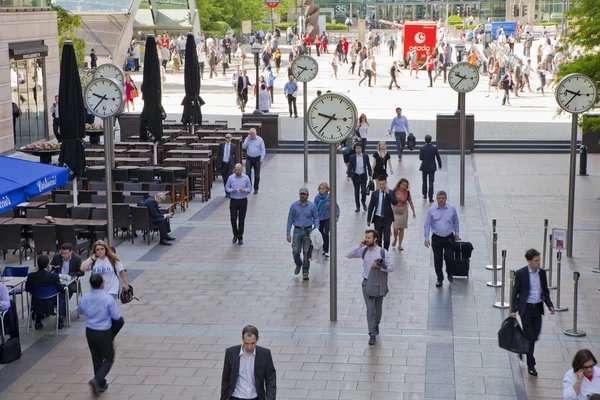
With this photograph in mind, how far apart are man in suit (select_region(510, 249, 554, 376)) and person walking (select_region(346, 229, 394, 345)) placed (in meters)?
1.79

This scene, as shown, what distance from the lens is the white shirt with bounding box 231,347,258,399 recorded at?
9094 millimetres

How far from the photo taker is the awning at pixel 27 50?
103ft

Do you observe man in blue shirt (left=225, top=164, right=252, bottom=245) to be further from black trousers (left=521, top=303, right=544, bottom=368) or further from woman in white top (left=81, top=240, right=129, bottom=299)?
black trousers (left=521, top=303, right=544, bottom=368)

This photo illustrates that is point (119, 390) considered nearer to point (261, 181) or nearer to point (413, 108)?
point (261, 181)

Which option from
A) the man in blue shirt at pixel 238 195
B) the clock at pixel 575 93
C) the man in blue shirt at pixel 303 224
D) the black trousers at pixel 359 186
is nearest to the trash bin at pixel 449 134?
the black trousers at pixel 359 186

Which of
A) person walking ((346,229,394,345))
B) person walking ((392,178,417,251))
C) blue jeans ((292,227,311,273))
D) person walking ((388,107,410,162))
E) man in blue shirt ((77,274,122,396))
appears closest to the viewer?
man in blue shirt ((77,274,122,396))

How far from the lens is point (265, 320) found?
47.5 ft

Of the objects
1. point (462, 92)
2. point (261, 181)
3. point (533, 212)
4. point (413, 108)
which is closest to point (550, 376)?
point (533, 212)

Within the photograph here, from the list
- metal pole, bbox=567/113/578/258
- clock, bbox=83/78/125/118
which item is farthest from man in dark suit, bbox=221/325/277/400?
metal pole, bbox=567/113/578/258

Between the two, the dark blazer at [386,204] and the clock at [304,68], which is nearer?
the dark blazer at [386,204]

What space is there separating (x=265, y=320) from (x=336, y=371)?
2.42 m

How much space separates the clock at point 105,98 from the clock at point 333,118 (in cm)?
387

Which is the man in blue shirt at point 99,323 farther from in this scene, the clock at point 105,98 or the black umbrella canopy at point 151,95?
the black umbrella canopy at point 151,95

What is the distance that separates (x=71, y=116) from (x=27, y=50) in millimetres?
14173
